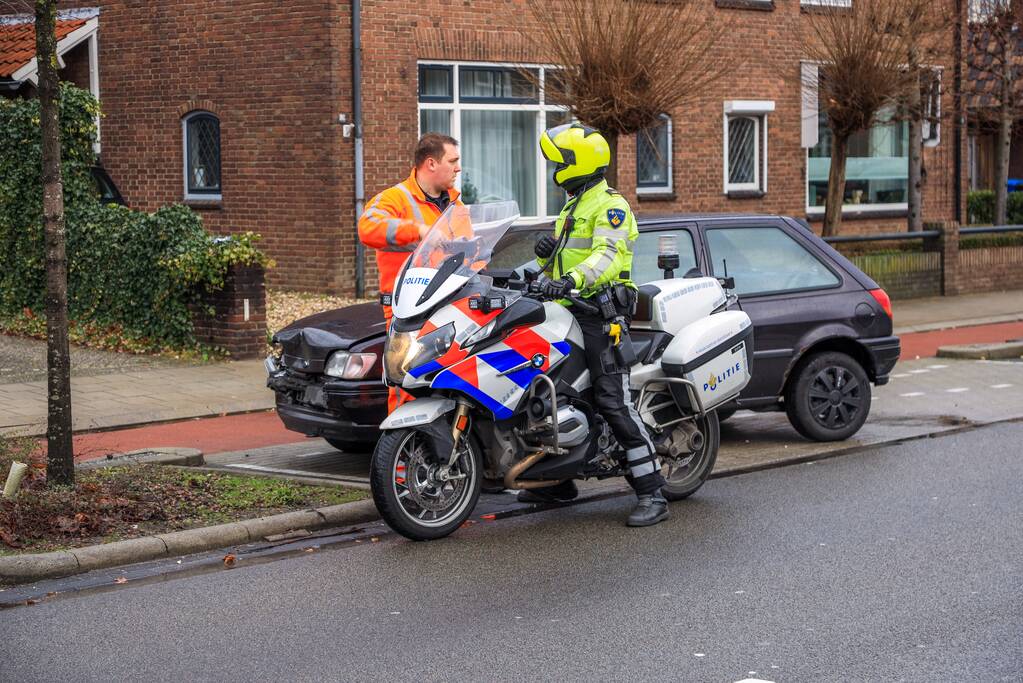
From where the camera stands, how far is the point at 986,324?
18609mm

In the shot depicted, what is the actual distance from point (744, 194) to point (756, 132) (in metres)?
1.08

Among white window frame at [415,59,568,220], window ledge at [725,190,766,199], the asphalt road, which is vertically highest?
white window frame at [415,59,568,220]

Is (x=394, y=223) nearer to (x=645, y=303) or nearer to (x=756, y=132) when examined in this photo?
(x=645, y=303)

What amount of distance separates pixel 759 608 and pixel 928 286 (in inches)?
638

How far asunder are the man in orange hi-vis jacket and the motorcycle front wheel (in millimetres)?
1367

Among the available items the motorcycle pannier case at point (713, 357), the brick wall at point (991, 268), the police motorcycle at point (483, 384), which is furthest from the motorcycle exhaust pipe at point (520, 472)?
the brick wall at point (991, 268)

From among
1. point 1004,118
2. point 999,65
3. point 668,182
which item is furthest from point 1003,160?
point 668,182

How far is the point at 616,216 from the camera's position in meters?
7.40

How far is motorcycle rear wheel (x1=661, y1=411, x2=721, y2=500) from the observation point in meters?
8.17

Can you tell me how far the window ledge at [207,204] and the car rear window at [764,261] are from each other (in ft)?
36.7

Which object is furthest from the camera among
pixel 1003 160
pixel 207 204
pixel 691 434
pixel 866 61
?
pixel 1003 160

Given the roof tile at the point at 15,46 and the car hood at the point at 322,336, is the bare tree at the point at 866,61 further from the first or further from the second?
the car hood at the point at 322,336

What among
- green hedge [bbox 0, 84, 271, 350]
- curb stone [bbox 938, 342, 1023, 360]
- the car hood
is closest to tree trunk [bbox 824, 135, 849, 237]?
curb stone [bbox 938, 342, 1023, 360]

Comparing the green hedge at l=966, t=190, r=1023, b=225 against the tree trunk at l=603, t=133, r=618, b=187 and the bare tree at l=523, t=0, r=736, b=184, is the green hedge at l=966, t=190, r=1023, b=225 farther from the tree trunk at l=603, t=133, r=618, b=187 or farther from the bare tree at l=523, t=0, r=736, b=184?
the bare tree at l=523, t=0, r=736, b=184
